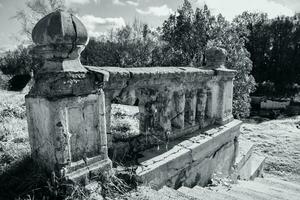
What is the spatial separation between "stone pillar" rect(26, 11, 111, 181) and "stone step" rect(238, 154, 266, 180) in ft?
13.4

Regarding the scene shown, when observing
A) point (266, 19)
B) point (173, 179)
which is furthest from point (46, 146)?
point (266, 19)

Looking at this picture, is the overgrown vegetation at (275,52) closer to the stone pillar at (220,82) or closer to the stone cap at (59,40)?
the stone pillar at (220,82)

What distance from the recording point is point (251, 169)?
623 cm

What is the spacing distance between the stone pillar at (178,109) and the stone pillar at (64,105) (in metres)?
1.50

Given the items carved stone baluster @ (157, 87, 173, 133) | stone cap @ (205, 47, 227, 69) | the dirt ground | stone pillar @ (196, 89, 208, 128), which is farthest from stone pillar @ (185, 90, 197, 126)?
the dirt ground

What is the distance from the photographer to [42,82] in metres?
2.10

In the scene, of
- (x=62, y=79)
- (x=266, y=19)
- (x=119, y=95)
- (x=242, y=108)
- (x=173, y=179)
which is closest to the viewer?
(x=62, y=79)

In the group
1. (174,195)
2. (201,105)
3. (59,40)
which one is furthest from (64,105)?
(201,105)

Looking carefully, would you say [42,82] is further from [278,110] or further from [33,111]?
[278,110]

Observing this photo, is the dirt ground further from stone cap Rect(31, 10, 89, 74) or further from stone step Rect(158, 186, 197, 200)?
stone cap Rect(31, 10, 89, 74)

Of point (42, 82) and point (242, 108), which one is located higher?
point (42, 82)

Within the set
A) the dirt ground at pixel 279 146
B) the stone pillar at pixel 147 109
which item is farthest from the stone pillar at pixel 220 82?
the dirt ground at pixel 279 146

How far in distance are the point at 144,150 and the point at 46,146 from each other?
4.66ft

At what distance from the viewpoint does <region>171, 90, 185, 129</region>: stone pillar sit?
12.0ft
